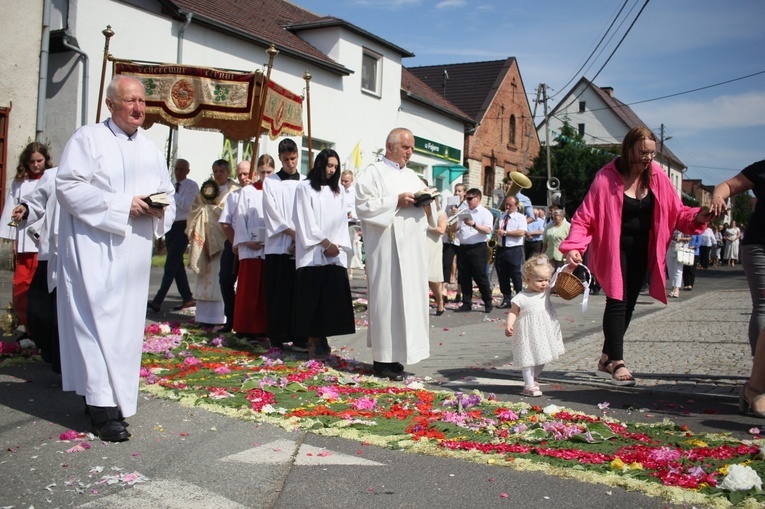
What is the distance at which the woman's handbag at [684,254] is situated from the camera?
59.6 ft

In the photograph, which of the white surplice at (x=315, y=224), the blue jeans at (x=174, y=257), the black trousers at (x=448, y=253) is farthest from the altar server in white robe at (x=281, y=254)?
the black trousers at (x=448, y=253)

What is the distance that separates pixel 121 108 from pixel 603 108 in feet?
243

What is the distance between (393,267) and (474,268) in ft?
20.5

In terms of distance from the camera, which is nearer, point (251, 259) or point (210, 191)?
point (251, 259)

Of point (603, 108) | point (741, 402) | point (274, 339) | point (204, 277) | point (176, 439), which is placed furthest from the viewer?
point (603, 108)

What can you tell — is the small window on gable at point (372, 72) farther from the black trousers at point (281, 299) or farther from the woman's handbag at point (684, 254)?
the black trousers at point (281, 299)

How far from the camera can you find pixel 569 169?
48.8 meters

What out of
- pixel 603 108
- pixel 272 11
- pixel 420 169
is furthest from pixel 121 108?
pixel 603 108

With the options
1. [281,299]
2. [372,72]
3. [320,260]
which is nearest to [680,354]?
[320,260]

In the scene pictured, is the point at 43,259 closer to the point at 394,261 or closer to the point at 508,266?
the point at 394,261

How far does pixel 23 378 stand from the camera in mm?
6629

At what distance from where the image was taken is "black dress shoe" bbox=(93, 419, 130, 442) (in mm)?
4863

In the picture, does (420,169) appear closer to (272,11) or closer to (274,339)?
(272,11)

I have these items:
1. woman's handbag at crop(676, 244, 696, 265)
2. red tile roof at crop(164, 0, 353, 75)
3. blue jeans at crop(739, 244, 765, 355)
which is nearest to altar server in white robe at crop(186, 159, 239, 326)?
blue jeans at crop(739, 244, 765, 355)
